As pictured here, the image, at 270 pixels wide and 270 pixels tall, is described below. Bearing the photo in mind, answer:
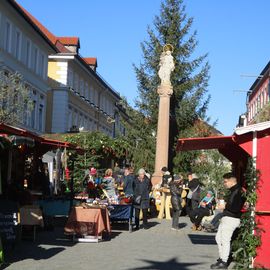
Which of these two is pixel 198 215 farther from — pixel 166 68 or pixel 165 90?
pixel 166 68

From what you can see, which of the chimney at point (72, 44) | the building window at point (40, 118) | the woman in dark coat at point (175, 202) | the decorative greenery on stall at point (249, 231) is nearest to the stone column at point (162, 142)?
the woman in dark coat at point (175, 202)

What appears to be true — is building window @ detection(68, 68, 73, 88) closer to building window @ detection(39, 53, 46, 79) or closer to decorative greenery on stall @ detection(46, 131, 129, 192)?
building window @ detection(39, 53, 46, 79)

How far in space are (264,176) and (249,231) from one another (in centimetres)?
94

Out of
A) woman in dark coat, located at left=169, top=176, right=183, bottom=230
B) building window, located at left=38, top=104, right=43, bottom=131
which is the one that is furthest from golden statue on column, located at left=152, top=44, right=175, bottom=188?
building window, located at left=38, top=104, right=43, bottom=131

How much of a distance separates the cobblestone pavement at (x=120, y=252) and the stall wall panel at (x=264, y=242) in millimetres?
990

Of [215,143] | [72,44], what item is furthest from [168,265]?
[72,44]

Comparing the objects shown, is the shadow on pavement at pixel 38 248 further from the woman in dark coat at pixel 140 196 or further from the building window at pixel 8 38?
the building window at pixel 8 38

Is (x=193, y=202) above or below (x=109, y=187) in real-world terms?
below

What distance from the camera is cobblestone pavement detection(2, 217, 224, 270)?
9923mm

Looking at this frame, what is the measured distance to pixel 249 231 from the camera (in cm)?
969

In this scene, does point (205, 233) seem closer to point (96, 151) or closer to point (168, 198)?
point (168, 198)

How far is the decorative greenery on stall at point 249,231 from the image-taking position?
9.59 meters

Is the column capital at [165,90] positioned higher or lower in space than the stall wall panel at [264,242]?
higher

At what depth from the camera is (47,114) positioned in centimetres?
4794
